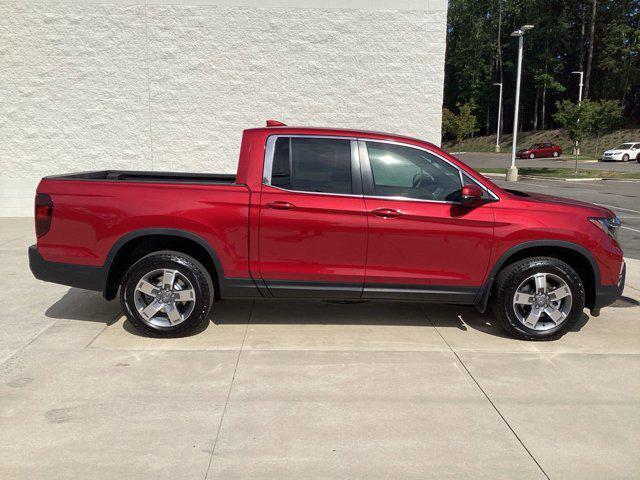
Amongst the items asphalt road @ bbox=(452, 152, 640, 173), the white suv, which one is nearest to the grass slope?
the white suv

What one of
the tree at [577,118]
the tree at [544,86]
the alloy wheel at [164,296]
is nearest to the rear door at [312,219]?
the alloy wheel at [164,296]

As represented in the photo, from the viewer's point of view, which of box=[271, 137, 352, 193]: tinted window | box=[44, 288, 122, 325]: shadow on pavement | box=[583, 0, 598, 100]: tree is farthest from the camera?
box=[583, 0, 598, 100]: tree

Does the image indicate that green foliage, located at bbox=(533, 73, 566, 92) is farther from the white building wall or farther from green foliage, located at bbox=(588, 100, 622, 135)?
the white building wall

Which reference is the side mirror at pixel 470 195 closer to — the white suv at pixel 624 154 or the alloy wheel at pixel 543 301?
the alloy wheel at pixel 543 301

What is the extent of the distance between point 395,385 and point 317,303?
222 centimetres

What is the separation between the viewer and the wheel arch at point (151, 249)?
191 inches

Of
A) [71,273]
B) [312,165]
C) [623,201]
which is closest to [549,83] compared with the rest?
[623,201]

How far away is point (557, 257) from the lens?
16.9 feet

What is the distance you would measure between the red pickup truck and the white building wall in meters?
6.63

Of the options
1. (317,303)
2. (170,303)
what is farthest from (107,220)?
(317,303)

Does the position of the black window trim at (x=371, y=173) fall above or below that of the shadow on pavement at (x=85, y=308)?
above

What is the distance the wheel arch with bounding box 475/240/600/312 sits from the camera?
194 inches

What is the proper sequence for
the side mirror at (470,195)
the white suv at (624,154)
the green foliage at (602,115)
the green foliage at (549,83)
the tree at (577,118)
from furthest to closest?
the green foliage at (549,83)
the white suv at (624,154)
the green foliage at (602,115)
the tree at (577,118)
the side mirror at (470,195)

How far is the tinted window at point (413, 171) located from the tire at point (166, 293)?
5.99 feet
